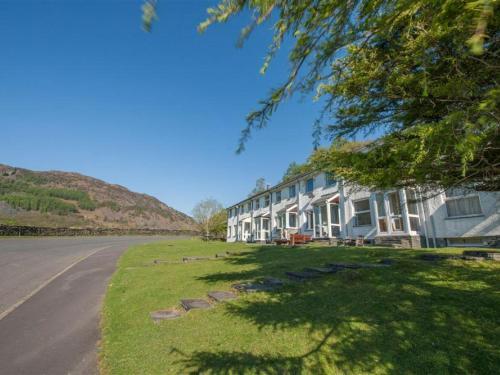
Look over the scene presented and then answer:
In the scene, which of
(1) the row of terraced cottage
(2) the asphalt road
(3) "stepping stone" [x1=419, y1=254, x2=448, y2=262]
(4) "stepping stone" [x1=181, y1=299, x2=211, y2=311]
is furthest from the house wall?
(2) the asphalt road

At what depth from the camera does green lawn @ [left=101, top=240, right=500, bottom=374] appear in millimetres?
3285

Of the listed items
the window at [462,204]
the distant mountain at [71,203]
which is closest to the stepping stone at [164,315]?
the window at [462,204]

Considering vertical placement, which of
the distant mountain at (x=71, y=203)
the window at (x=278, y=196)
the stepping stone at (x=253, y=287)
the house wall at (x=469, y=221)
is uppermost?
the distant mountain at (x=71, y=203)

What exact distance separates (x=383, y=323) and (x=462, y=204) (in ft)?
44.1

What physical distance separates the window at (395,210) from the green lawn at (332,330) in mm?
10353

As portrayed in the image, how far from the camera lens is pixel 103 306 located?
7125 mm

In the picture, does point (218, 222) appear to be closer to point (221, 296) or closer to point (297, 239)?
point (297, 239)

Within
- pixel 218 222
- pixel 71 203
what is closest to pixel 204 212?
pixel 218 222

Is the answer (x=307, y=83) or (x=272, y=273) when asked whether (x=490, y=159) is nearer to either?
(x=307, y=83)

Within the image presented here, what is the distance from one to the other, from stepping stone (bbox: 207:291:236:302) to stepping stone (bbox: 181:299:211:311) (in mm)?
262

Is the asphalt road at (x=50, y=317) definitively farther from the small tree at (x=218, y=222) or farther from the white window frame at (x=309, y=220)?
the small tree at (x=218, y=222)

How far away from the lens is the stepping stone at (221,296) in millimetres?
5996

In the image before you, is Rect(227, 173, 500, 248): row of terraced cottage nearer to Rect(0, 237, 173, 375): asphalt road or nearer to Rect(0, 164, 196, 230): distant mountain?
Rect(0, 237, 173, 375): asphalt road

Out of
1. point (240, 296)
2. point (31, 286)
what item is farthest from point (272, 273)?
point (31, 286)
